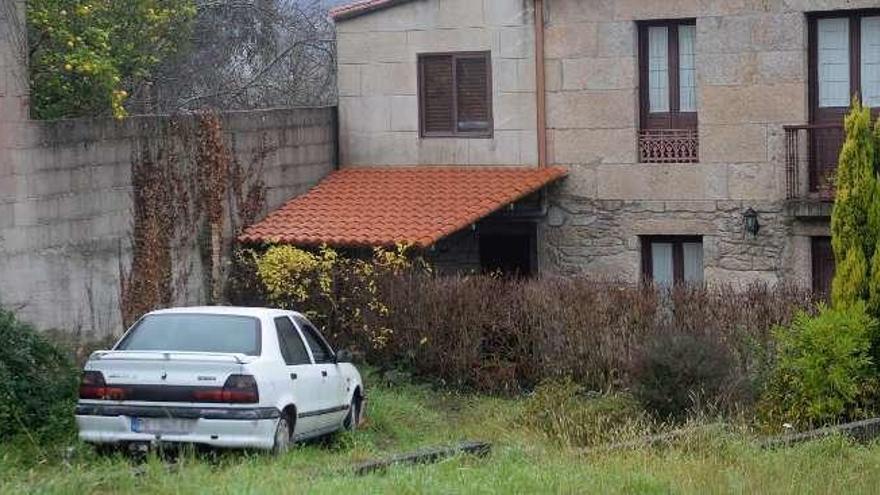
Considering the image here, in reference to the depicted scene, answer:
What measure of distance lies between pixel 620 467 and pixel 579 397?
749 cm

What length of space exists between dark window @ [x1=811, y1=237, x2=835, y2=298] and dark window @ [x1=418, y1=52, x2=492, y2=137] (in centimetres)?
539

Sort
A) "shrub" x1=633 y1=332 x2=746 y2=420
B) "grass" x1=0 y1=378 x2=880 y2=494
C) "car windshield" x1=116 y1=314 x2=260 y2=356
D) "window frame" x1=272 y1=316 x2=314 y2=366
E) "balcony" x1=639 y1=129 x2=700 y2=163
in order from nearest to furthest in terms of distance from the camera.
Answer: "grass" x1=0 y1=378 x2=880 y2=494
"car windshield" x1=116 y1=314 x2=260 y2=356
"window frame" x1=272 y1=316 x2=314 y2=366
"shrub" x1=633 y1=332 x2=746 y2=420
"balcony" x1=639 y1=129 x2=700 y2=163

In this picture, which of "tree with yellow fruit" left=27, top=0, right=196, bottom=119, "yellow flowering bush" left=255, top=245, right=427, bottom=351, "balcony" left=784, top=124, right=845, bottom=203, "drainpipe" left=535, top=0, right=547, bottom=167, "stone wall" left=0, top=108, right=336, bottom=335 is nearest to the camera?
"stone wall" left=0, top=108, right=336, bottom=335

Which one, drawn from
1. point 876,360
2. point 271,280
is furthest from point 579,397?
point 271,280

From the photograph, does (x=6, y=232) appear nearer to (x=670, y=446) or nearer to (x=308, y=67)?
(x=670, y=446)

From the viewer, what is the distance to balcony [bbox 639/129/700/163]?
79.2 ft

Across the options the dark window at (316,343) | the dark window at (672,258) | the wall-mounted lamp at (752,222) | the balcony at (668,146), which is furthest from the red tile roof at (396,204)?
the dark window at (316,343)

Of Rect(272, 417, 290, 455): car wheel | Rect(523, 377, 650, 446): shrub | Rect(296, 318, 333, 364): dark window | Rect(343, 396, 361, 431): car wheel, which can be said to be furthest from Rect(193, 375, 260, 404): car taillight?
Rect(523, 377, 650, 446): shrub

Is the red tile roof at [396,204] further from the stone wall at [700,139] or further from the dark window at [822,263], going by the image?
the dark window at [822,263]

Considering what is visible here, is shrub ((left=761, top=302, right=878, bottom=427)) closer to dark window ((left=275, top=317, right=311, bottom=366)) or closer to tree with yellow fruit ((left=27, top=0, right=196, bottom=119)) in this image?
dark window ((left=275, top=317, right=311, bottom=366))

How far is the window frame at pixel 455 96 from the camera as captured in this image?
83.6 ft

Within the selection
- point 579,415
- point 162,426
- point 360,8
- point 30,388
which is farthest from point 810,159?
point 30,388

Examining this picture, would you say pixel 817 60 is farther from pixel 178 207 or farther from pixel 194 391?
pixel 194 391

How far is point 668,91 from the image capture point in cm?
2438
